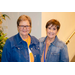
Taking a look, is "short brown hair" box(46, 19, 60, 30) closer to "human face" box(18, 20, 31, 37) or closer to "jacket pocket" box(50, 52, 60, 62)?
"human face" box(18, 20, 31, 37)

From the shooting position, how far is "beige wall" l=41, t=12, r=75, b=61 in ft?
5.46

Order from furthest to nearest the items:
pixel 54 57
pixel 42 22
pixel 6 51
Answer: pixel 42 22 → pixel 54 57 → pixel 6 51

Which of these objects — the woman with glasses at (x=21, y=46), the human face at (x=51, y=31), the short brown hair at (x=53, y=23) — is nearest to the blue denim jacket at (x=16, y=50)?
the woman with glasses at (x=21, y=46)

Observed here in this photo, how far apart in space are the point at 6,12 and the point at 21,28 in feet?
1.54

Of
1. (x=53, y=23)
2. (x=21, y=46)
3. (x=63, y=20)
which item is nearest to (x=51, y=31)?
(x=53, y=23)

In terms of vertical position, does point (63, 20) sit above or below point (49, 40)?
above

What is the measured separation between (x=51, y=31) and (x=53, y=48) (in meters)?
0.30

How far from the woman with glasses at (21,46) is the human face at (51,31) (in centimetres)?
31

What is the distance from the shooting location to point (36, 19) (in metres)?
1.69

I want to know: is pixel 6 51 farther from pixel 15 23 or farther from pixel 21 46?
pixel 15 23

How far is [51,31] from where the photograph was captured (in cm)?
153

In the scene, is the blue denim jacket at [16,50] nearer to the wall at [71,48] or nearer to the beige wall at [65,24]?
the beige wall at [65,24]
